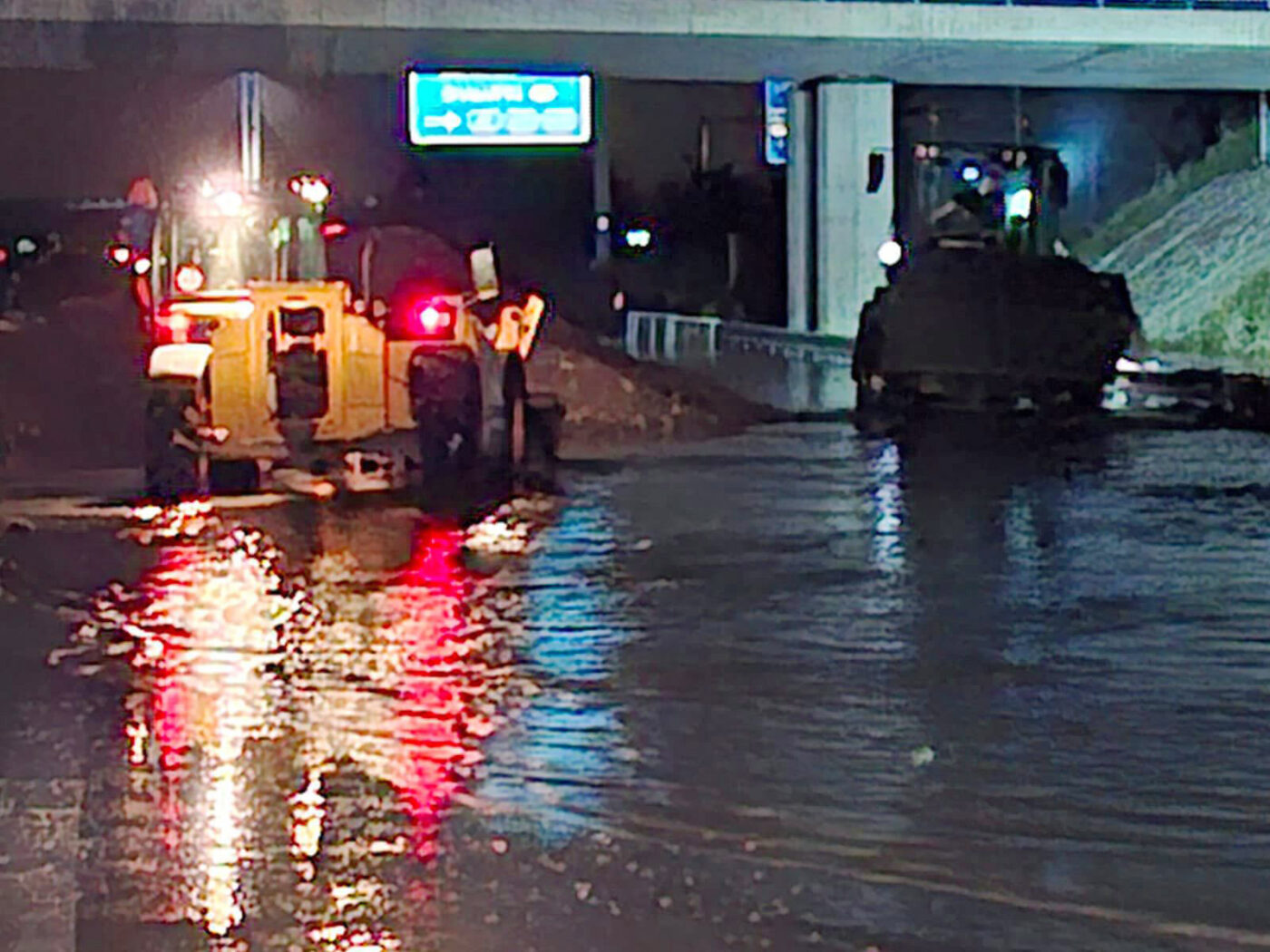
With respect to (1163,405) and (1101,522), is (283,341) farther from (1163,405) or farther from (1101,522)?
(1163,405)

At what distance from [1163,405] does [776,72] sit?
18250mm

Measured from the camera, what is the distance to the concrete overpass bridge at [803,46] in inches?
1451

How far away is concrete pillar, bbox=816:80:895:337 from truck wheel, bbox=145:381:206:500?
29.3 m

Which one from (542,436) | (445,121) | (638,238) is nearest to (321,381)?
(542,436)

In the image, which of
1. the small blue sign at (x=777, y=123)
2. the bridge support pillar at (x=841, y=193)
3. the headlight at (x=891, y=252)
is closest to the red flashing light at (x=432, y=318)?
the headlight at (x=891, y=252)

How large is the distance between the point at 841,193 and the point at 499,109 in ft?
22.1

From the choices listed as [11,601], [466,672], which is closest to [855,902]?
[466,672]

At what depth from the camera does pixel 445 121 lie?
46.0m

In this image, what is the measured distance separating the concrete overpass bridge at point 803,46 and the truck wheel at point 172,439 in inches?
700

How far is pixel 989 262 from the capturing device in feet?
99.6

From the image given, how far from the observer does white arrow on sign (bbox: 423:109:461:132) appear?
45.8 meters

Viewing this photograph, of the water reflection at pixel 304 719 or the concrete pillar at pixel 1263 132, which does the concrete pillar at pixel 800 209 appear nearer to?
the concrete pillar at pixel 1263 132

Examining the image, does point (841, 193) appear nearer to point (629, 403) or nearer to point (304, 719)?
point (629, 403)

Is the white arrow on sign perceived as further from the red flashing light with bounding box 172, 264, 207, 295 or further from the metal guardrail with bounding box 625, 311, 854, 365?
the red flashing light with bounding box 172, 264, 207, 295
